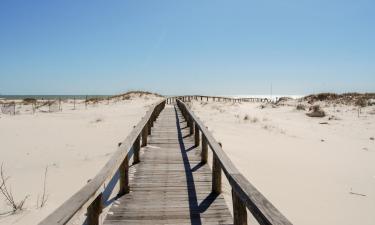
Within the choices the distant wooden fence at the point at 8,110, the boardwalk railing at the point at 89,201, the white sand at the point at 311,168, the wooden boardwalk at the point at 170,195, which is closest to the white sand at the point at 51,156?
the wooden boardwalk at the point at 170,195

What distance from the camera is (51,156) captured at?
954cm

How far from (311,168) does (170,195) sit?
5282 millimetres

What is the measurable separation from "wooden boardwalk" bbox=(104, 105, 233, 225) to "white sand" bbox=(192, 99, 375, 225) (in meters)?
1.00

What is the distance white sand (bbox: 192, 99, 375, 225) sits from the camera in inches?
227

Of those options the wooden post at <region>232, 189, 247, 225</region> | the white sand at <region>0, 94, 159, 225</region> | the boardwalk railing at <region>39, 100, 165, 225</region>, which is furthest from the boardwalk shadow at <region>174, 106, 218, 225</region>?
the white sand at <region>0, 94, 159, 225</region>

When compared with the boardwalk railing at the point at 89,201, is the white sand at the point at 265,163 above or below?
below

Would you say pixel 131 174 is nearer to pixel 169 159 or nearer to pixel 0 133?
pixel 169 159

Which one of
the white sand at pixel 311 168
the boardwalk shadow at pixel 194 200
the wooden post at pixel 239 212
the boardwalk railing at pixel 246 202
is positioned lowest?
the white sand at pixel 311 168

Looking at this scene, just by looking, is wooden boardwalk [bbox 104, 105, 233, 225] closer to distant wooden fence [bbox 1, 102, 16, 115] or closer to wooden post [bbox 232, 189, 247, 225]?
wooden post [bbox 232, 189, 247, 225]

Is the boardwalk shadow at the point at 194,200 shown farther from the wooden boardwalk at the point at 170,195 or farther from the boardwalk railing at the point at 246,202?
the boardwalk railing at the point at 246,202

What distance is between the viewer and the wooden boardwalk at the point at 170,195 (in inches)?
167

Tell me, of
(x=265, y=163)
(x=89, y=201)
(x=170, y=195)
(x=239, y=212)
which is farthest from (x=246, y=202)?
(x=265, y=163)

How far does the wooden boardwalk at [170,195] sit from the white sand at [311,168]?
100 cm

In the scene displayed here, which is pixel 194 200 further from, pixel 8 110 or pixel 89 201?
pixel 8 110
